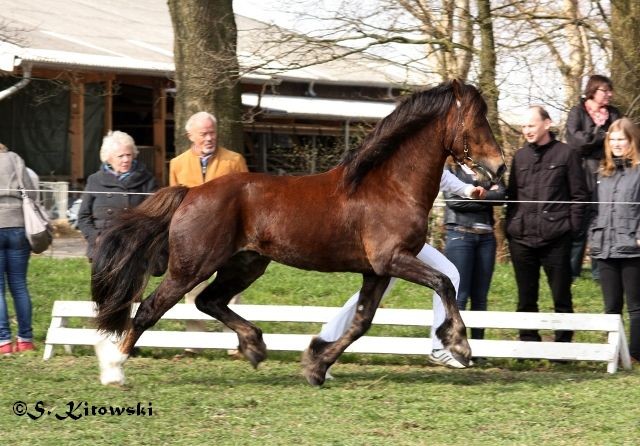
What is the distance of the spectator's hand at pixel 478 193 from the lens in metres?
8.16

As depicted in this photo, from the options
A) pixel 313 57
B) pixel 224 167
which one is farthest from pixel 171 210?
pixel 313 57

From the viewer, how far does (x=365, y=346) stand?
852cm

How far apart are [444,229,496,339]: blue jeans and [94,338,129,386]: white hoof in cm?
274

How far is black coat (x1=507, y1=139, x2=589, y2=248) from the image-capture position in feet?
27.5

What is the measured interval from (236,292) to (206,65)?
4.99 metres

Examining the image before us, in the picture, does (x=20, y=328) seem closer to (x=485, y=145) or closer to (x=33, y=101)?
(x=485, y=145)

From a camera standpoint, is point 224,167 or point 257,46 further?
point 257,46

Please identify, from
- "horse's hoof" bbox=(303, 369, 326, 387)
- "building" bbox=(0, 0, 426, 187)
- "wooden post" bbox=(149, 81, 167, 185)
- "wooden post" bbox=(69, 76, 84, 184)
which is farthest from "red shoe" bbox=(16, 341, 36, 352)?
"wooden post" bbox=(149, 81, 167, 185)

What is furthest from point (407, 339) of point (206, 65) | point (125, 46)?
point (125, 46)

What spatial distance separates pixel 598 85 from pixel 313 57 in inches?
171

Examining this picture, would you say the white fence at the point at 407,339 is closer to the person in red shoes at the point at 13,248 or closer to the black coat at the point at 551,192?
the person in red shoes at the point at 13,248

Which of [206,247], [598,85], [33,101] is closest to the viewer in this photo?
[206,247]

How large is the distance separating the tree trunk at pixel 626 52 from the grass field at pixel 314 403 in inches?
177

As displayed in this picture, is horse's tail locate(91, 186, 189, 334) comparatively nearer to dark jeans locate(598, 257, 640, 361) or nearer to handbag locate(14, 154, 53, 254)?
handbag locate(14, 154, 53, 254)
